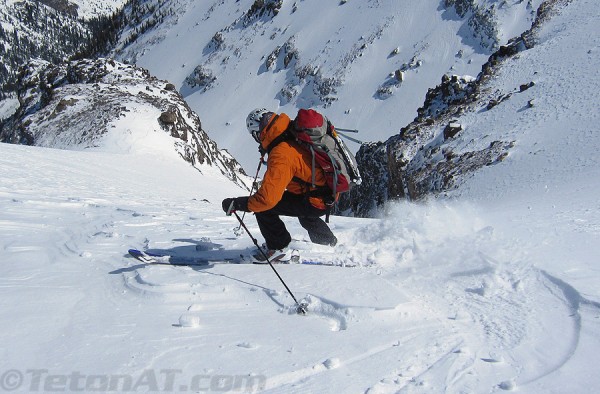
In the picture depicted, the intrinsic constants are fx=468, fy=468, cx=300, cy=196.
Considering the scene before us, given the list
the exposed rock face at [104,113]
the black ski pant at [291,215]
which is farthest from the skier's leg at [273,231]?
the exposed rock face at [104,113]

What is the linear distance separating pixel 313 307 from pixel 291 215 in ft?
5.82

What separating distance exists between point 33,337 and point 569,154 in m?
16.6

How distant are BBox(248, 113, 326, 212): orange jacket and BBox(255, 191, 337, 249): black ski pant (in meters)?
0.50

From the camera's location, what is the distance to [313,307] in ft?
13.2

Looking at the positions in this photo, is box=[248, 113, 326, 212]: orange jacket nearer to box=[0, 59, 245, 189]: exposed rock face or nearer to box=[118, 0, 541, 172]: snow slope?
box=[0, 59, 245, 189]: exposed rock face

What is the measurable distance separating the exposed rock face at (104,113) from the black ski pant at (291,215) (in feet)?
69.1

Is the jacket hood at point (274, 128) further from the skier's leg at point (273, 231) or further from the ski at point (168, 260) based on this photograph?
the ski at point (168, 260)

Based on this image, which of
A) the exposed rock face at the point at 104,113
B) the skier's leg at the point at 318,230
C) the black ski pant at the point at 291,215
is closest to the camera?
the black ski pant at the point at 291,215

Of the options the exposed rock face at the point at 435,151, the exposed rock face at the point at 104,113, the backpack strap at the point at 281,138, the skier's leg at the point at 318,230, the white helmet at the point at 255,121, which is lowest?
the skier's leg at the point at 318,230

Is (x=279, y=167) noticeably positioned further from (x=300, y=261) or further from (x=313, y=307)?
(x=313, y=307)

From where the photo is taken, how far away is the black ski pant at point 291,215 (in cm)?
549

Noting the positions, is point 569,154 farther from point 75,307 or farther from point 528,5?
point 528,5

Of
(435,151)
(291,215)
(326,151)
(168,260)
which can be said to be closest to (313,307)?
(326,151)

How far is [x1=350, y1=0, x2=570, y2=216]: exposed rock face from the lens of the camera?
20.8 m
